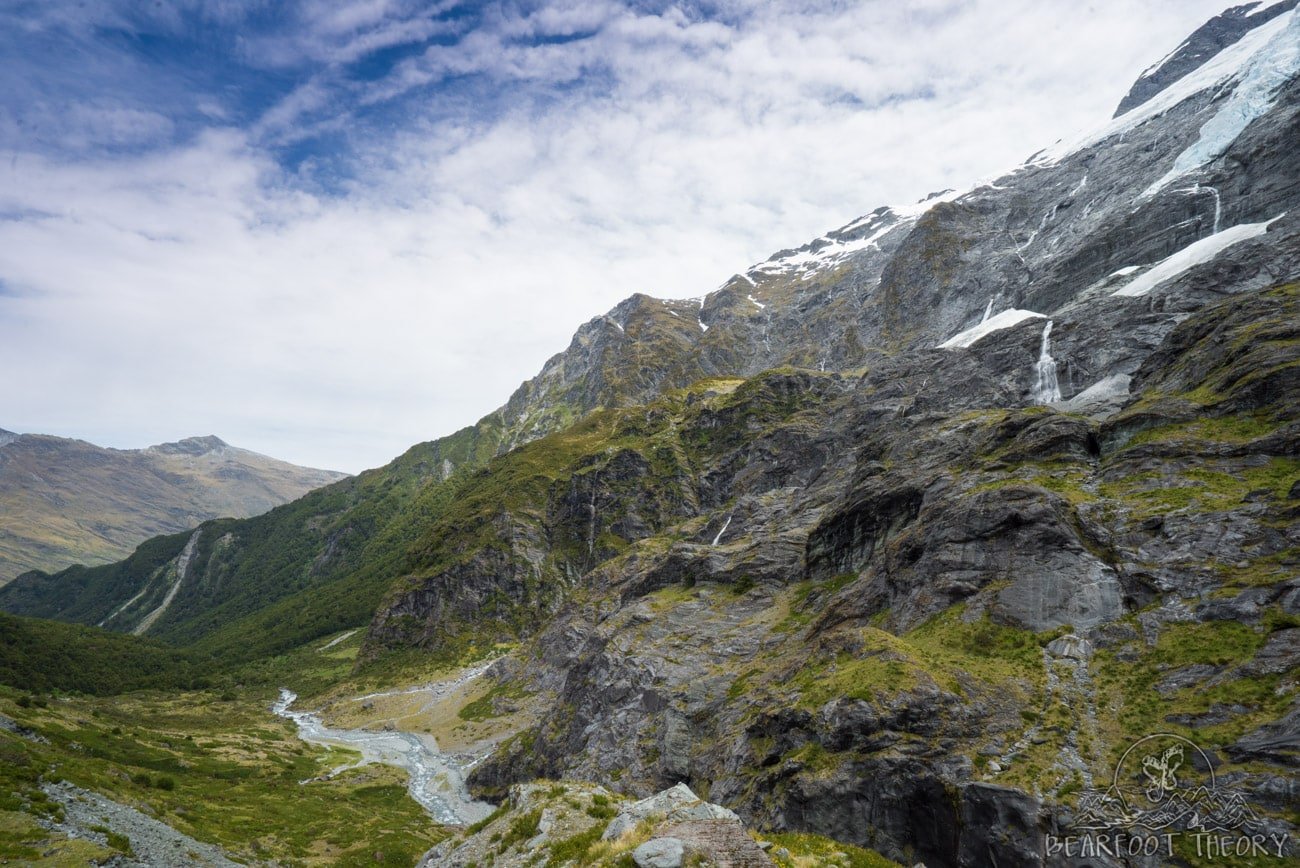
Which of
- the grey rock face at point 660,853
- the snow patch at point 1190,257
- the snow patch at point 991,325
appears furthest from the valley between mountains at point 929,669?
the snow patch at point 991,325

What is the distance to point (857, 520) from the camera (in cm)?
7100

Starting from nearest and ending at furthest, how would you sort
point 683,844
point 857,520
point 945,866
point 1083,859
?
point 683,844
point 1083,859
point 945,866
point 857,520

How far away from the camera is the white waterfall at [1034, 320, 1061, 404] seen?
9469 centimetres

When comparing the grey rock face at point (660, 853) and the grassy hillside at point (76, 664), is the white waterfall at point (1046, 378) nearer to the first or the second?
the grey rock face at point (660, 853)

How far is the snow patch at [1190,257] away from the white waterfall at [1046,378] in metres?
15.1

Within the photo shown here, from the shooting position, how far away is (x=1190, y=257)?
107m

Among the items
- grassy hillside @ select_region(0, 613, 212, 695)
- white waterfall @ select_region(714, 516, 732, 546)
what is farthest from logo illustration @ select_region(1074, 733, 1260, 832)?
grassy hillside @ select_region(0, 613, 212, 695)

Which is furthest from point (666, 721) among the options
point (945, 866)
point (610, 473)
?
point (610, 473)

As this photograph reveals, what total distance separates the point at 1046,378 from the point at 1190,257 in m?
42.9

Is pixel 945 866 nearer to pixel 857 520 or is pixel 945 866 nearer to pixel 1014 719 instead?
pixel 1014 719

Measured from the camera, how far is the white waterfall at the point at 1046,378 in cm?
9469

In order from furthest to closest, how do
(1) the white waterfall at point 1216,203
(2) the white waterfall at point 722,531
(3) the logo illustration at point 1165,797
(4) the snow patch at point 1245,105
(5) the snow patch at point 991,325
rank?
1. (5) the snow patch at point 991,325
2. (4) the snow patch at point 1245,105
3. (1) the white waterfall at point 1216,203
4. (2) the white waterfall at point 722,531
5. (3) the logo illustration at point 1165,797

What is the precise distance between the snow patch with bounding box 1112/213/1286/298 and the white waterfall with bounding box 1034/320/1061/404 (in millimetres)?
15150

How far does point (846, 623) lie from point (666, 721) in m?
21.1
